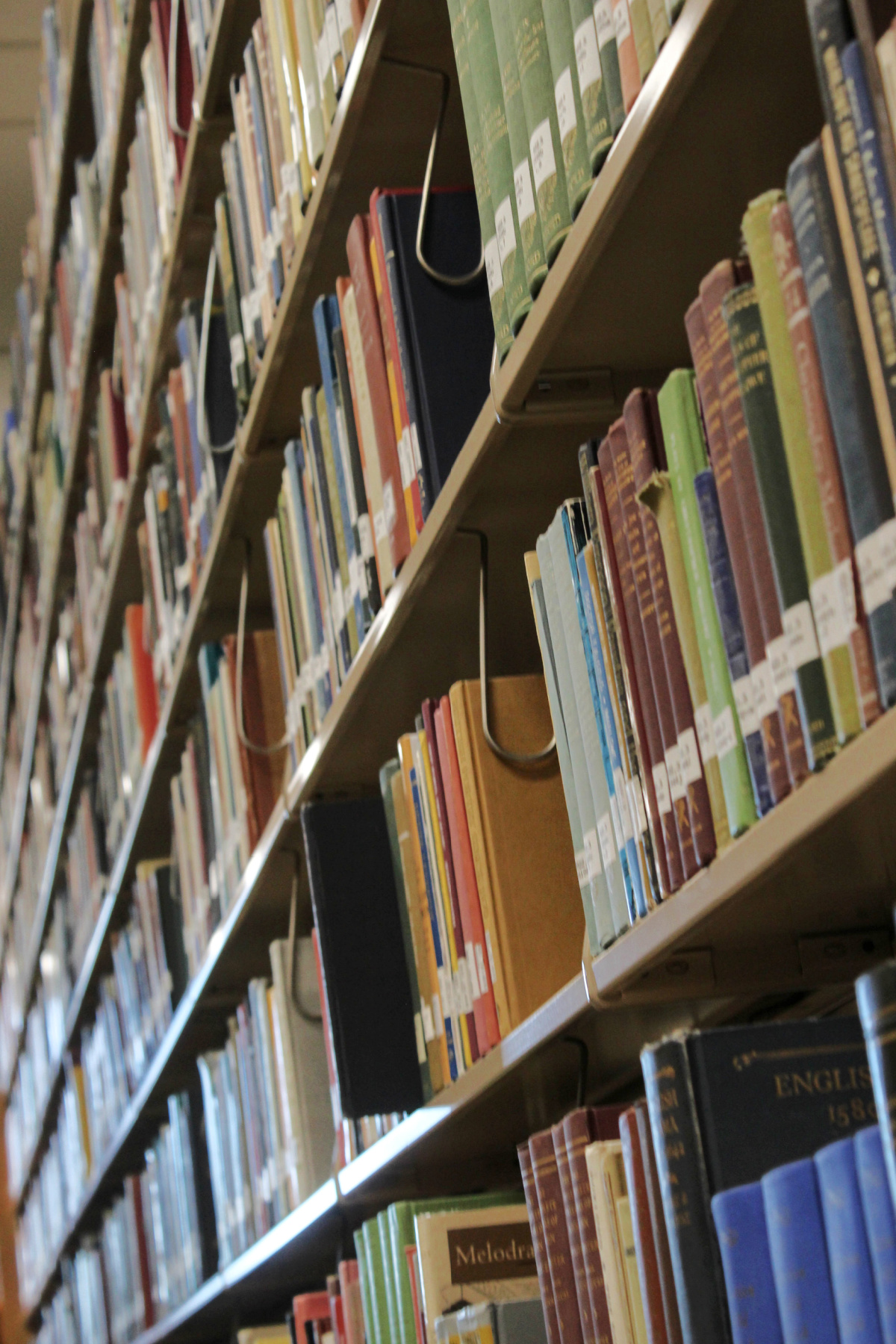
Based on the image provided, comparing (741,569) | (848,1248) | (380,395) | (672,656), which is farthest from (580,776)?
(380,395)

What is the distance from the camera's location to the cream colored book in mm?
1342

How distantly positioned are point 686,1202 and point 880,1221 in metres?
0.18

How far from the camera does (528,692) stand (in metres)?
1.30

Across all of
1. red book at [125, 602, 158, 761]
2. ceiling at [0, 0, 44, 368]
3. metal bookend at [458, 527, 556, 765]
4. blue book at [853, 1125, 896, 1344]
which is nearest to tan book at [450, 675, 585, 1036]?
metal bookend at [458, 527, 556, 765]

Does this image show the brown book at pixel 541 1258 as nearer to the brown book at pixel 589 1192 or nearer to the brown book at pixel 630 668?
the brown book at pixel 589 1192

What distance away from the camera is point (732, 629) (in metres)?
0.82

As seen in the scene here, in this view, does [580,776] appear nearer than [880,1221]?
No

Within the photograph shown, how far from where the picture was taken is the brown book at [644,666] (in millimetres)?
910

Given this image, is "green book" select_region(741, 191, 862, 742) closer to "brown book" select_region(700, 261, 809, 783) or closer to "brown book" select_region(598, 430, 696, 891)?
"brown book" select_region(700, 261, 809, 783)

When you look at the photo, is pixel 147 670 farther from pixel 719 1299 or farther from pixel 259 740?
pixel 719 1299

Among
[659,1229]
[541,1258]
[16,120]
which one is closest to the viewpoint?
[659,1229]

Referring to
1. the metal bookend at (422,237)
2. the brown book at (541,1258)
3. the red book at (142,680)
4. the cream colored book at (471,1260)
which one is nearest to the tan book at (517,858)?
the brown book at (541,1258)

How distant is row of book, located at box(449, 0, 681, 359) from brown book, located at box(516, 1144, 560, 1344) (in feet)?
1.79

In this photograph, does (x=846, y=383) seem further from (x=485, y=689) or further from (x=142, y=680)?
(x=142, y=680)
